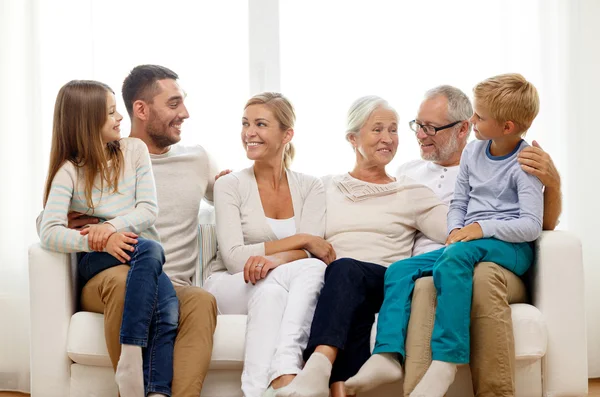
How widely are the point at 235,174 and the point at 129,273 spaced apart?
0.75 meters

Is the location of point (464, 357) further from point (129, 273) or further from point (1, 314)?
point (1, 314)

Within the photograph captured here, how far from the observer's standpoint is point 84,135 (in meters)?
2.56

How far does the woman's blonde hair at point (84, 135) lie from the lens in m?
2.56

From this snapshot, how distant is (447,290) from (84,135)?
50.5 inches

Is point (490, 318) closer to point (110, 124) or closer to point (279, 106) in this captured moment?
point (279, 106)

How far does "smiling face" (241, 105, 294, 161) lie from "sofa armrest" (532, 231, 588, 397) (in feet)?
3.50

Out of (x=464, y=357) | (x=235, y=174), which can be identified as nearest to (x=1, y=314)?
(x=235, y=174)

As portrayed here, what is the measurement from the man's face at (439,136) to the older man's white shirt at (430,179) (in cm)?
5

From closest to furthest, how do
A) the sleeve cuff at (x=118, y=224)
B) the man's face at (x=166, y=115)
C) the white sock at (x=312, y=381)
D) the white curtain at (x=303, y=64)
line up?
the white sock at (x=312, y=381) < the sleeve cuff at (x=118, y=224) < the man's face at (x=166, y=115) < the white curtain at (x=303, y=64)

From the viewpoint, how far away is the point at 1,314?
339 cm

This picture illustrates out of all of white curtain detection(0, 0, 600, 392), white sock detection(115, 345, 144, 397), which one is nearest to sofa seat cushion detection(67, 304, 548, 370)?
white sock detection(115, 345, 144, 397)

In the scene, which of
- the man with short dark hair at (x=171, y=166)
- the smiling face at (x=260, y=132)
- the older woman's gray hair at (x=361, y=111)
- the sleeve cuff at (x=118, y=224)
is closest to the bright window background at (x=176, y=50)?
the man with short dark hair at (x=171, y=166)

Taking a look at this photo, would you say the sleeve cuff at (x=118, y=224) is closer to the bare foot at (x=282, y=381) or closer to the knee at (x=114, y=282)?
the knee at (x=114, y=282)

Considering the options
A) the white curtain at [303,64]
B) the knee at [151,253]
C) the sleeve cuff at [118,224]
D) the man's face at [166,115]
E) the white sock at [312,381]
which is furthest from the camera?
the white curtain at [303,64]
